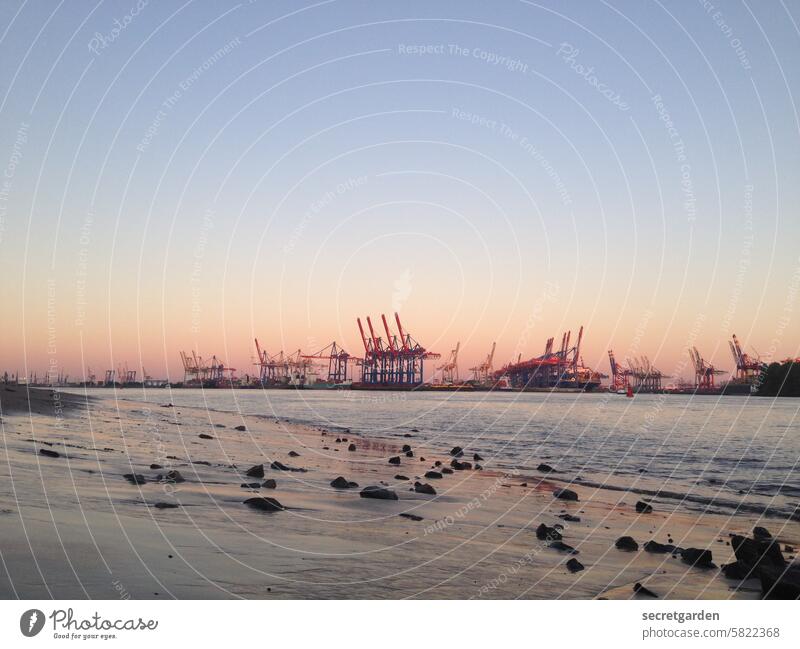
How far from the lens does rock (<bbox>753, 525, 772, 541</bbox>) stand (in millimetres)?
11194

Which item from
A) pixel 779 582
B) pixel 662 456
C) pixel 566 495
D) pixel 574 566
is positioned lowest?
pixel 662 456

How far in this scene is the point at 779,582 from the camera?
25.3 ft

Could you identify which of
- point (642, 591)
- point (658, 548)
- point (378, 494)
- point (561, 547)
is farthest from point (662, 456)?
point (642, 591)

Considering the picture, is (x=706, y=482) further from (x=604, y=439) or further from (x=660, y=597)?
(x=604, y=439)

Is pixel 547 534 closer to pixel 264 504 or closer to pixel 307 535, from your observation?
pixel 307 535

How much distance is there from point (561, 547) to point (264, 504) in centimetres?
485

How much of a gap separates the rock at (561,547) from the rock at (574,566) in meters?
0.93

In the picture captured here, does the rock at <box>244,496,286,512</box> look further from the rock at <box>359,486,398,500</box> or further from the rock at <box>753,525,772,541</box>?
the rock at <box>753,525,772,541</box>

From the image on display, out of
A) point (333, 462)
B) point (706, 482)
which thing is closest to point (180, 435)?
point (333, 462)

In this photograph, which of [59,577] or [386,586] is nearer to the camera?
[59,577]

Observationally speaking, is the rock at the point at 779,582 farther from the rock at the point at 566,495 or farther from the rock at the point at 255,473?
the rock at the point at 255,473

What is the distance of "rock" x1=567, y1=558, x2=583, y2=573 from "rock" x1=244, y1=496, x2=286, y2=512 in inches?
188
